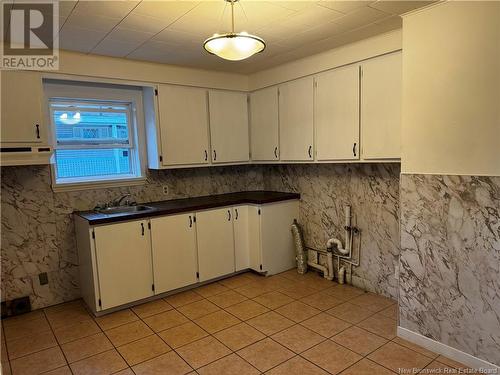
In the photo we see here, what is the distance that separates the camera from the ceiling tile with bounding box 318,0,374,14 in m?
2.15

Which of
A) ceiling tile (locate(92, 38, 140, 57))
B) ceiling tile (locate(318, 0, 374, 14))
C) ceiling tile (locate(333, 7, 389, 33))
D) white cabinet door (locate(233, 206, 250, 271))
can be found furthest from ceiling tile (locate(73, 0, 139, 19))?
white cabinet door (locate(233, 206, 250, 271))

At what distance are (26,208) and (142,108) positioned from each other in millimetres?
1545

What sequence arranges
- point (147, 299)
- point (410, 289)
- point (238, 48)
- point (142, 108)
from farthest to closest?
point (142, 108) → point (147, 299) → point (410, 289) → point (238, 48)

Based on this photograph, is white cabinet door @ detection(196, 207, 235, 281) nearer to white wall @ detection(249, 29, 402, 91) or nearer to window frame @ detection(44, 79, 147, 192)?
window frame @ detection(44, 79, 147, 192)

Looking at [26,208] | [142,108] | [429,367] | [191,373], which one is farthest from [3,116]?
[429,367]

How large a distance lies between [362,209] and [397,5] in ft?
6.03

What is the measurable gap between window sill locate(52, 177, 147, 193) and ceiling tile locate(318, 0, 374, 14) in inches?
102

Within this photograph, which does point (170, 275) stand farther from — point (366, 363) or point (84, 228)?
point (366, 363)

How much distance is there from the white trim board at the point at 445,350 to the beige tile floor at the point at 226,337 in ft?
0.15

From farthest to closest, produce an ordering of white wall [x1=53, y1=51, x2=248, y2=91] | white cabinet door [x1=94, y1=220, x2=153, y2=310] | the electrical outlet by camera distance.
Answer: the electrical outlet < white wall [x1=53, y1=51, x2=248, y2=91] < white cabinet door [x1=94, y1=220, x2=153, y2=310]

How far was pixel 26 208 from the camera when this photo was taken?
10.1 ft

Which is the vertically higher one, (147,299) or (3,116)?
(3,116)

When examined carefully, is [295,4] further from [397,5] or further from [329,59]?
[329,59]

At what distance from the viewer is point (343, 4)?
218 cm
